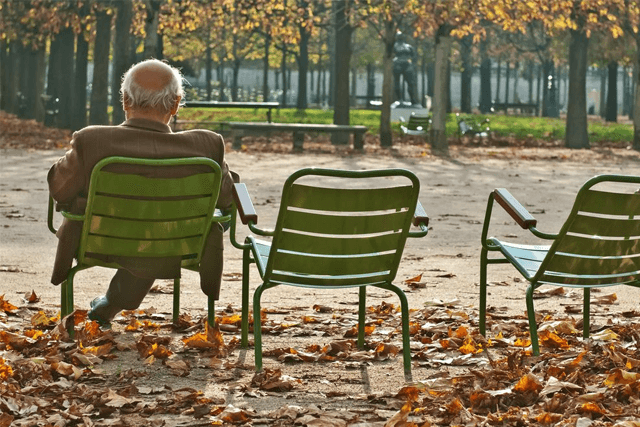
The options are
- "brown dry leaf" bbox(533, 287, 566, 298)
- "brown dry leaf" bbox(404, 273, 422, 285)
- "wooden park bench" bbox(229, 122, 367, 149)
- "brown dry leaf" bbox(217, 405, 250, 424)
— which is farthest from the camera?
"wooden park bench" bbox(229, 122, 367, 149)

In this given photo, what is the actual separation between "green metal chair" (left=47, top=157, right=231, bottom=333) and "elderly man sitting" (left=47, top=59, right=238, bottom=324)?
0.10 metres

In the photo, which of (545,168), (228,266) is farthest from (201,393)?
(545,168)

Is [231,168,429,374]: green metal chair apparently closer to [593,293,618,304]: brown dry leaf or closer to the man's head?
the man's head

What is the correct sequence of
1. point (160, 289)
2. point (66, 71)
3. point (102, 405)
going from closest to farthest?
point (102, 405)
point (160, 289)
point (66, 71)

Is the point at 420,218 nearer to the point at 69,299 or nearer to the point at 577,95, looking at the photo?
the point at 69,299

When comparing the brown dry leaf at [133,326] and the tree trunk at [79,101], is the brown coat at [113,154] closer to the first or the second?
the brown dry leaf at [133,326]

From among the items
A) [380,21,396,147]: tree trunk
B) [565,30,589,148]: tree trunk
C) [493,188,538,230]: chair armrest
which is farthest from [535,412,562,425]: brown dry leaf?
[565,30,589,148]: tree trunk

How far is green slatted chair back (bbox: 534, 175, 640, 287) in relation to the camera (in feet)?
17.1

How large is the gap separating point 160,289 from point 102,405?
10.3 ft

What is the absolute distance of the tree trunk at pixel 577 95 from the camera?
26656 mm

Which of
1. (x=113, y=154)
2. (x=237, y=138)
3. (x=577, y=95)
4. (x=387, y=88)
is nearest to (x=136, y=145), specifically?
(x=113, y=154)

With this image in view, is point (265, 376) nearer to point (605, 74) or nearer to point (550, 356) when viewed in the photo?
point (550, 356)

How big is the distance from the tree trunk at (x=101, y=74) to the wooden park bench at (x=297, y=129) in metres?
4.09

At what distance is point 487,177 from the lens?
1762cm
